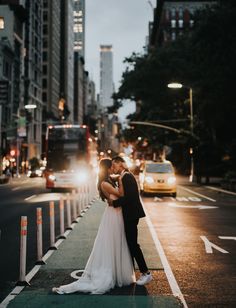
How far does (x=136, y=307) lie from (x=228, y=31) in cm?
3000

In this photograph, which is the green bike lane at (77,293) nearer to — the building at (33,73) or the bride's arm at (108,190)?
the bride's arm at (108,190)

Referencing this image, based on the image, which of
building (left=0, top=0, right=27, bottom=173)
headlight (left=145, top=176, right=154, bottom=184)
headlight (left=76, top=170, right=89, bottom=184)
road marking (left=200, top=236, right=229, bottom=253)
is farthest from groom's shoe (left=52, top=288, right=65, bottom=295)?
building (left=0, top=0, right=27, bottom=173)

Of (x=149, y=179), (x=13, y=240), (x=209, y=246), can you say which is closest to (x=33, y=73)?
(x=149, y=179)

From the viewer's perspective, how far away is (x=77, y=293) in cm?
727

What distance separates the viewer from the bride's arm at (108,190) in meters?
7.62

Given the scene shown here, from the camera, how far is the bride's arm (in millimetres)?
7621

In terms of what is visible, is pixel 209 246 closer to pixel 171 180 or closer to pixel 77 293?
pixel 77 293

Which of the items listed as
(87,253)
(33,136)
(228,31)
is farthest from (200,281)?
(33,136)

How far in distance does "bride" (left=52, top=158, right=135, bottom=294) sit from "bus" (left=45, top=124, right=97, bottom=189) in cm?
2356

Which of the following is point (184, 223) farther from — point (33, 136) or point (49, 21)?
point (49, 21)

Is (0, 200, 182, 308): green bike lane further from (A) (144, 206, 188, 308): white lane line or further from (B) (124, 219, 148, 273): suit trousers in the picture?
(B) (124, 219, 148, 273): suit trousers

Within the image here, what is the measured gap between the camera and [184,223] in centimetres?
1620

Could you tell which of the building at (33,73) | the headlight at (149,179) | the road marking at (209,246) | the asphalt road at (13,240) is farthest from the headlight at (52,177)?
the building at (33,73)

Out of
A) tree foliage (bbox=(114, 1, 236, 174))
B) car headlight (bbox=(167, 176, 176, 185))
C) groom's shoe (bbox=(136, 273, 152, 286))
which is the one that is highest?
tree foliage (bbox=(114, 1, 236, 174))
